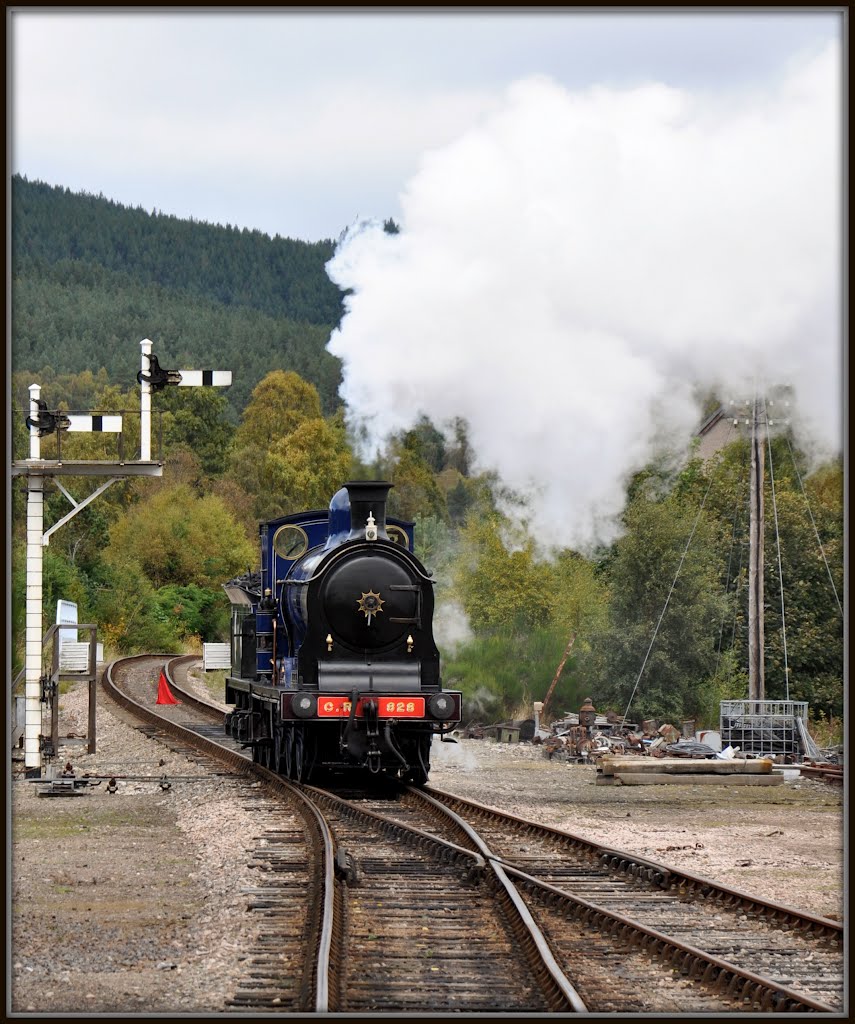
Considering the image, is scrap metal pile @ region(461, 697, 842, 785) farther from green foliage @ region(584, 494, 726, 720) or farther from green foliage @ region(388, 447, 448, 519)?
green foliage @ region(388, 447, 448, 519)

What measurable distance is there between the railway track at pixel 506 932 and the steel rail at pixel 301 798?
0.03 meters

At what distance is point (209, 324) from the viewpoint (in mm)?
100125

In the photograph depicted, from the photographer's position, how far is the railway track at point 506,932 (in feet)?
24.7

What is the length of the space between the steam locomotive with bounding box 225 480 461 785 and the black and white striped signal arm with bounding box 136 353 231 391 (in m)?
1.98

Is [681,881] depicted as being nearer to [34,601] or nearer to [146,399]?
[146,399]

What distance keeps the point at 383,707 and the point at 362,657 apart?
0.72m

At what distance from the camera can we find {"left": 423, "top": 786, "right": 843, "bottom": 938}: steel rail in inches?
370

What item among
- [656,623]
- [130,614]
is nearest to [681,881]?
[656,623]

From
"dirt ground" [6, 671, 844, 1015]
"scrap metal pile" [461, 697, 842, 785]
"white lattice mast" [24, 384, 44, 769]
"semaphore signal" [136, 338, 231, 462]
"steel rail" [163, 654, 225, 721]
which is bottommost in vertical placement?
"steel rail" [163, 654, 225, 721]

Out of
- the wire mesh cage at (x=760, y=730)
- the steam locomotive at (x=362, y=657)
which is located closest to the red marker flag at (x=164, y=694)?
the wire mesh cage at (x=760, y=730)

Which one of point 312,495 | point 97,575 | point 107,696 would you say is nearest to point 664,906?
point 107,696

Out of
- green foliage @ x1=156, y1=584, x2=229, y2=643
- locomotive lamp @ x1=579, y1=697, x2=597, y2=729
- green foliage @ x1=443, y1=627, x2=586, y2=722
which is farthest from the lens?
green foliage @ x1=156, y1=584, x2=229, y2=643

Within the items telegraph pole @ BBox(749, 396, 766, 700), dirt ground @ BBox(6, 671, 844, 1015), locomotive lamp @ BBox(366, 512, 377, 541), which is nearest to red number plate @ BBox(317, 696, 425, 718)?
dirt ground @ BBox(6, 671, 844, 1015)

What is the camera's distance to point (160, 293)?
342 ft
